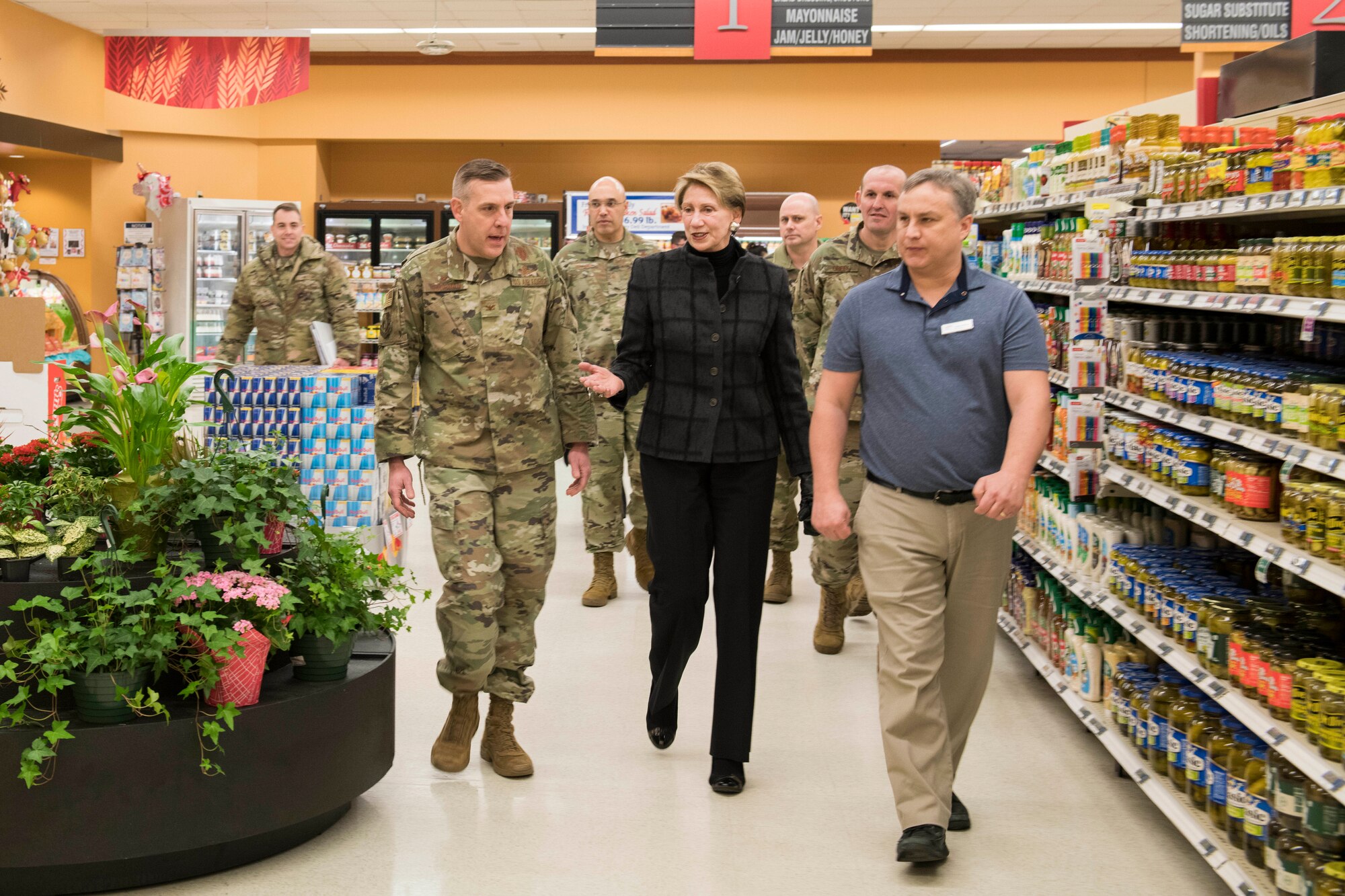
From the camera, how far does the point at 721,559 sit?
3.50 m

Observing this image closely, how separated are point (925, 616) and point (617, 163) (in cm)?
1185

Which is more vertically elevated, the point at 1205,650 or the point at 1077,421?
the point at 1077,421

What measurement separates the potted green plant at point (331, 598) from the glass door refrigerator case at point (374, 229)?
10.5m

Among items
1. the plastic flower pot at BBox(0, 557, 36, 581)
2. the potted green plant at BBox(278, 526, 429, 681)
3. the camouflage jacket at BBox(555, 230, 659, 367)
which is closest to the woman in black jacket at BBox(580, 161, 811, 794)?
the potted green plant at BBox(278, 526, 429, 681)

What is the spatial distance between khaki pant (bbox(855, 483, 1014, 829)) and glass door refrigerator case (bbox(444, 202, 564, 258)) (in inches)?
414

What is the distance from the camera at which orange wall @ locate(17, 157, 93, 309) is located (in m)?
13.0

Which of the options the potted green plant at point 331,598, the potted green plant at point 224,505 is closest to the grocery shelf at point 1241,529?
the potted green plant at point 331,598

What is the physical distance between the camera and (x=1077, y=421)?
401 cm

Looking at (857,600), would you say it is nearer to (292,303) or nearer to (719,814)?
(719,814)

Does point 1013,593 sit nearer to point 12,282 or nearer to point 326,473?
point 326,473

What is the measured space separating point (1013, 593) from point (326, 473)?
115 inches

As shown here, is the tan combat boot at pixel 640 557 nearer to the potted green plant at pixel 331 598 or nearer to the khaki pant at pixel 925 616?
the potted green plant at pixel 331 598

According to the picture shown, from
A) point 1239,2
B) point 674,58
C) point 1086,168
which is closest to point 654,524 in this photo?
point 1086,168

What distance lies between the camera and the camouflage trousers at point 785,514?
554 cm
